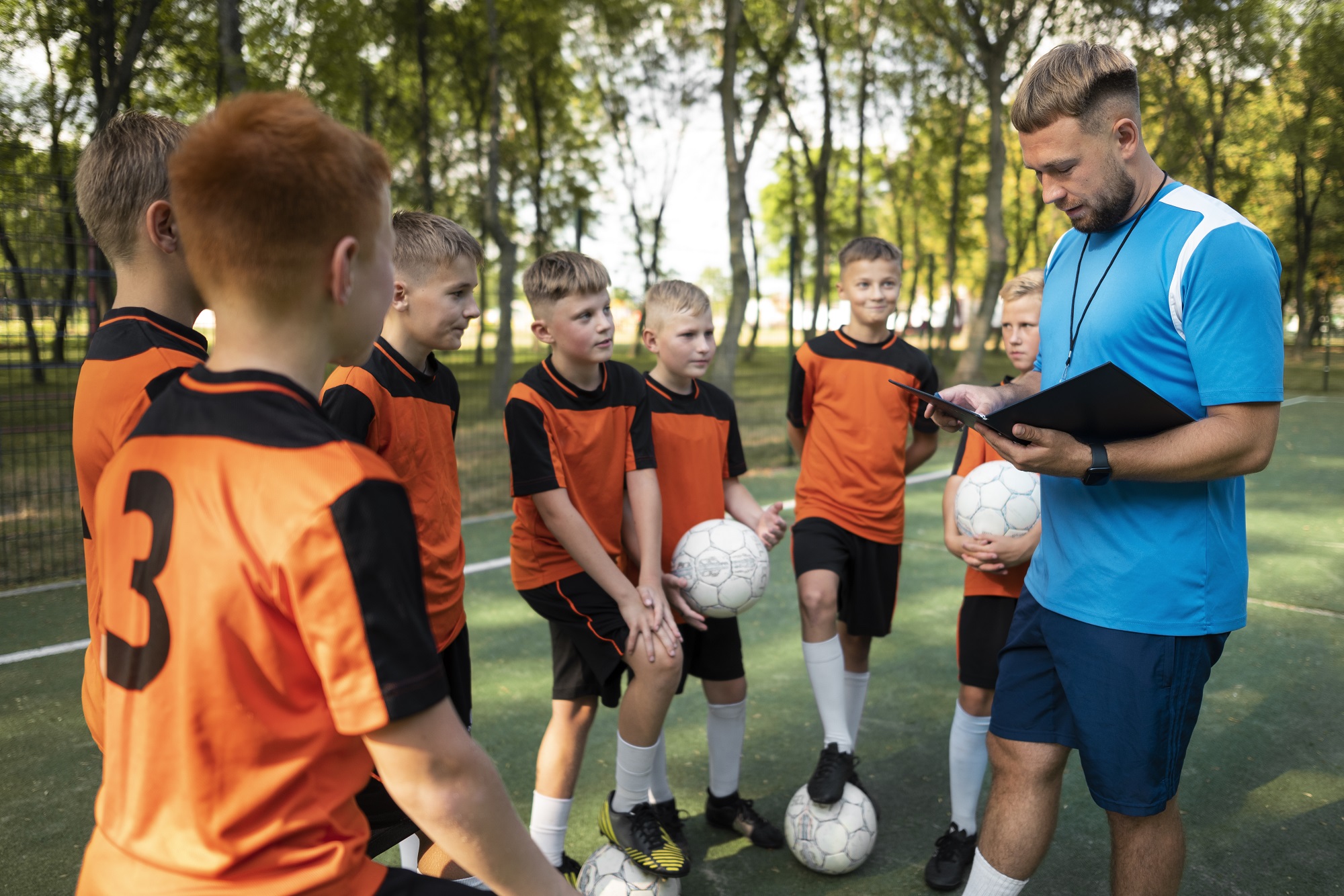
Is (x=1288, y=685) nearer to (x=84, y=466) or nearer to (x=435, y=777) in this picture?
(x=435, y=777)

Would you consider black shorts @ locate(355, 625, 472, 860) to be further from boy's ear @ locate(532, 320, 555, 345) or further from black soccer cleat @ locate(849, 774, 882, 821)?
black soccer cleat @ locate(849, 774, 882, 821)

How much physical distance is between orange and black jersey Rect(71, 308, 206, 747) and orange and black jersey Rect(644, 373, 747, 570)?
172cm

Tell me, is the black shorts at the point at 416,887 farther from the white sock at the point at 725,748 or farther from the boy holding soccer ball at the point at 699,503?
the white sock at the point at 725,748

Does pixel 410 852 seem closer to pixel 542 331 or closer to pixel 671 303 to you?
pixel 542 331

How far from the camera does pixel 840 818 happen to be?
290 cm

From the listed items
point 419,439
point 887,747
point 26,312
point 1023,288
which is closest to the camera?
point 419,439

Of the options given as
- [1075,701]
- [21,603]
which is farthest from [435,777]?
[21,603]

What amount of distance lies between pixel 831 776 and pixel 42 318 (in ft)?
20.6

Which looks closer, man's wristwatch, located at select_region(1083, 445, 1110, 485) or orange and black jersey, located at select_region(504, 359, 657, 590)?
man's wristwatch, located at select_region(1083, 445, 1110, 485)

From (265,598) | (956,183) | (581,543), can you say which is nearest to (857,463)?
Result: (581,543)

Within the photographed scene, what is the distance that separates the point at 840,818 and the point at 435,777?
2.13 m

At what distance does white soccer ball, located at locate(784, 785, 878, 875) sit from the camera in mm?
2869

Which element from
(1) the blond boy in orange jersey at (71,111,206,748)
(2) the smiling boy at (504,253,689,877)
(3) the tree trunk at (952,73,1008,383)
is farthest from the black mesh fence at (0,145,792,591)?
(3) the tree trunk at (952,73,1008,383)

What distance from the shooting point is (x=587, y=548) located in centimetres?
276
